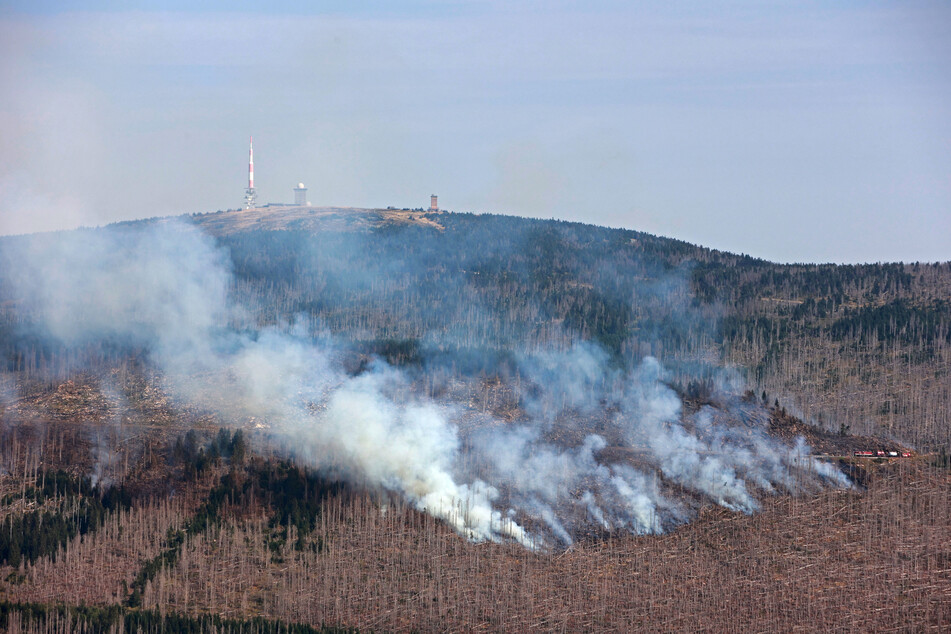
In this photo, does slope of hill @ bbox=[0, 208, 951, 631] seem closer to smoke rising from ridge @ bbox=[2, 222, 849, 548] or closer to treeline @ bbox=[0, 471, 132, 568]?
treeline @ bbox=[0, 471, 132, 568]

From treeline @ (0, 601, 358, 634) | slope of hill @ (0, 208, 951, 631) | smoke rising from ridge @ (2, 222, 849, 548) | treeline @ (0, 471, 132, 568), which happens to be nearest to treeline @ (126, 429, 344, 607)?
slope of hill @ (0, 208, 951, 631)

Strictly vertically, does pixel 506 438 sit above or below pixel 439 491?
above

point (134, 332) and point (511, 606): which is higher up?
point (134, 332)

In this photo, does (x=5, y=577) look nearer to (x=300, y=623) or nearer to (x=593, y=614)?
(x=300, y=623)

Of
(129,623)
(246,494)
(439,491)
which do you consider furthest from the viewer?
(439,491)

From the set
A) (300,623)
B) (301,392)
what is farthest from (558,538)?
(301,392)

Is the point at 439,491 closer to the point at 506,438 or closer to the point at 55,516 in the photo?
the point at 506,438

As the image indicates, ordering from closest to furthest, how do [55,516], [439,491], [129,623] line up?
[129,623] → [55,516] → [439,491]

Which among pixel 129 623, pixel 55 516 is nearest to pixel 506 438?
pixel 55 516

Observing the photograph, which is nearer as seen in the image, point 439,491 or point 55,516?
point 55,516
